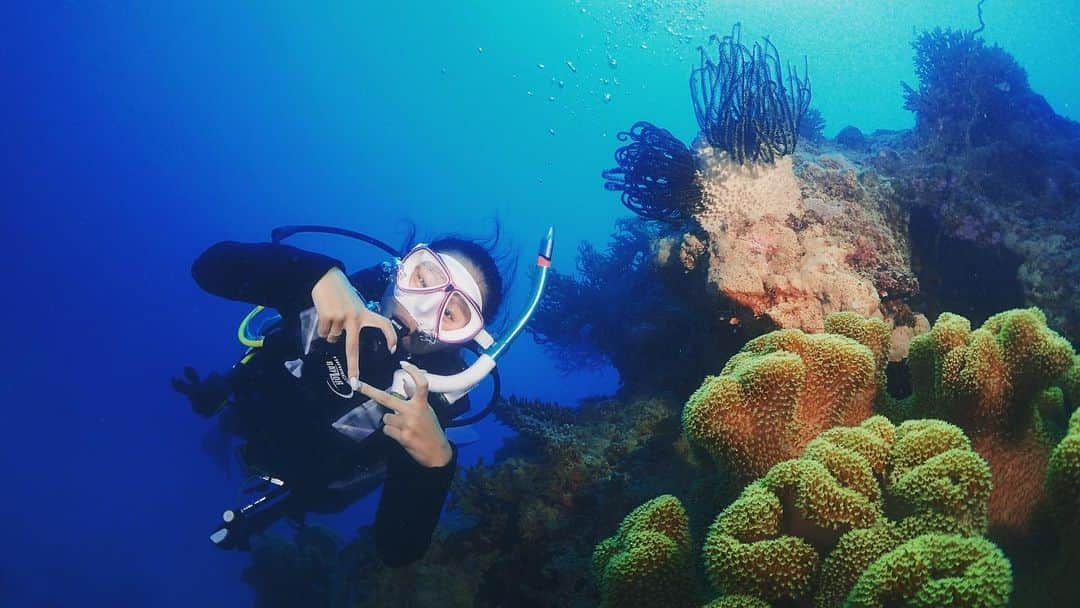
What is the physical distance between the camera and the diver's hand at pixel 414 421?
271 cm

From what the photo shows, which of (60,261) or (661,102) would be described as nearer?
(60,261)

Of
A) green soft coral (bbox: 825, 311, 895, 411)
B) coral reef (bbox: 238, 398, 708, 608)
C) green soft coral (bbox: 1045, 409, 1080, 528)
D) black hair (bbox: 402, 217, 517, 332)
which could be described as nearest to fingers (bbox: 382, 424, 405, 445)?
coral reef (bbox: 238, 398, 708, 608)

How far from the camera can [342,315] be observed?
10.1 ft

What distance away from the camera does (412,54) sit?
269ft

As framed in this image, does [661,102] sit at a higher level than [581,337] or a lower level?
higher

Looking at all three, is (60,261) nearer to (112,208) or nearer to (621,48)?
(112,208)

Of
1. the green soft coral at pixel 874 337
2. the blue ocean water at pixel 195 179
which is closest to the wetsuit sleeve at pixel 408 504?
the green soft coral at pixel 874 337

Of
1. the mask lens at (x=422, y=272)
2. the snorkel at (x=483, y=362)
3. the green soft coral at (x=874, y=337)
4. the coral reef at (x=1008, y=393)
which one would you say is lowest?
the coral reef at (x=1008, y=393)

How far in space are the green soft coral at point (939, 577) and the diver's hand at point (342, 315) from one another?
2514mm

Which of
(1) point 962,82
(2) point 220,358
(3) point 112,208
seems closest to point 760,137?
(1) point 962,82

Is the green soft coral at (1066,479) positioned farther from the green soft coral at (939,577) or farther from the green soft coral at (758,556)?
the green soft coral at (758,556)

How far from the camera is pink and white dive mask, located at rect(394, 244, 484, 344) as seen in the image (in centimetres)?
370

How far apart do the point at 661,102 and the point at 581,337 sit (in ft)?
235

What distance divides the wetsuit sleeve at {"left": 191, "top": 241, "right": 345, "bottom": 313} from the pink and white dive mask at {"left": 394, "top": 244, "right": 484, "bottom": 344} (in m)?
0.47
